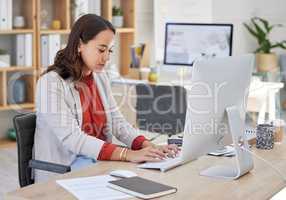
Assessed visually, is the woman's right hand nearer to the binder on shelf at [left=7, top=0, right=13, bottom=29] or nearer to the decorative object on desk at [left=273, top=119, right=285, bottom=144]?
the decorative object on desk at [left=273, top=119, right=285, bottom=144]

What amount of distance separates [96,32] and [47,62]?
9.96 feet

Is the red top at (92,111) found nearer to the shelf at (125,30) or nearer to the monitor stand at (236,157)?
the monitor stand at (236,157)

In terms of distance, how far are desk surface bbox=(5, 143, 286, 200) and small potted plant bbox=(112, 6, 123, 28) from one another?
3.82m

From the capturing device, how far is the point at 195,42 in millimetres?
5094

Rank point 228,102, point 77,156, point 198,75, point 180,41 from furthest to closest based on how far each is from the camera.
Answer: point 180,41, point 77,156, point 228,102, point 198,75

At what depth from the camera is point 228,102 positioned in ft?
7.09

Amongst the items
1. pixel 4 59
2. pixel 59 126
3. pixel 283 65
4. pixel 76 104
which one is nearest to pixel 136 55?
pixel 4 59

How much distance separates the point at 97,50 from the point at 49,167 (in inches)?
23.1

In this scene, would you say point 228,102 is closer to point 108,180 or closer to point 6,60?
point 108,180

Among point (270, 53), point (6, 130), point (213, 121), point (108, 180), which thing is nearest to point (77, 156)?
point (108, 180)

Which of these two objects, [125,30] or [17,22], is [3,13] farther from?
[125,30]

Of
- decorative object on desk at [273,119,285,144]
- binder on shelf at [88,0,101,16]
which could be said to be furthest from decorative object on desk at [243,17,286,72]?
decorative object on desk at [273,119,285,144]

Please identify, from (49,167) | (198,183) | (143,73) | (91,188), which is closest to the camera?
(91,188)

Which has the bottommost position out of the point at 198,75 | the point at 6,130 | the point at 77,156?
the point at 6,130
